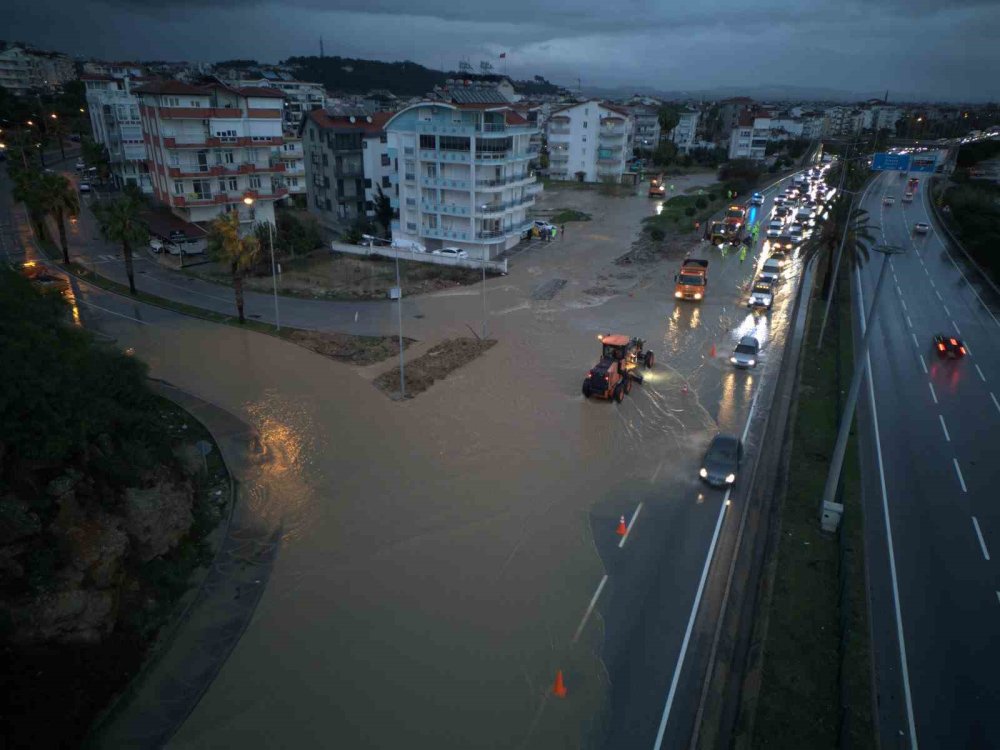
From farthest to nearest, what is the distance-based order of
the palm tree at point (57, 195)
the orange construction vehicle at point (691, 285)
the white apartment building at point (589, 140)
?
1. the white apartment building at point (589, 140)
2. the palm tree at point (57, 195)
3. the orange construction vehicle at point (691, 285)

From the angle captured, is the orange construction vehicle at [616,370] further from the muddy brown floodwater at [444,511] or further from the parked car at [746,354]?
the parked car at [746,354]

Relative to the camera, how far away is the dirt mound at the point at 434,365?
2870 cm

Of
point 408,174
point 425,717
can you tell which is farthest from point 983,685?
point 408,174

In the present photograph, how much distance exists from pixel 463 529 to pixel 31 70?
175690 millimetres

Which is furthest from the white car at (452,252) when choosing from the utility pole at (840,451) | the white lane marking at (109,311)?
the utility pole at (840,451)

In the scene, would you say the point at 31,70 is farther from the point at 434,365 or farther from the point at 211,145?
the point at 434,365

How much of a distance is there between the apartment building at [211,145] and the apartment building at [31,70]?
10686 cm

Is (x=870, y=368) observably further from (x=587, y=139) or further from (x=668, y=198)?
(x=587, y=139)

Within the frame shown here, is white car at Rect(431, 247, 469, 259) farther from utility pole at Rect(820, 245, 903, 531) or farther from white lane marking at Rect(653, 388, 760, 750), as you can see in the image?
utility pole at Rect(820, 245, 903, 531)

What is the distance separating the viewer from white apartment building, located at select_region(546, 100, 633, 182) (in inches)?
3880

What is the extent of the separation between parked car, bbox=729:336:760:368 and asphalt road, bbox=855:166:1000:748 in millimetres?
5280

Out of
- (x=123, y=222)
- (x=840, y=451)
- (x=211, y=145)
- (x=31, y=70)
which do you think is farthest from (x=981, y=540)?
(x=31, y=70)

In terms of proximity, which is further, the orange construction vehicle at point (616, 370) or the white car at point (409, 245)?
the white car at point (409, 245)

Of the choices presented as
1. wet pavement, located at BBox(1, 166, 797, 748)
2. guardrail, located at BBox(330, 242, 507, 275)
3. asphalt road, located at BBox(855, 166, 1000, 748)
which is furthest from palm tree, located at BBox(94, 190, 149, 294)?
asphalt road, located at BBox(855, 166, 1000, 748)
